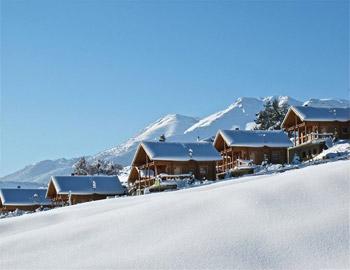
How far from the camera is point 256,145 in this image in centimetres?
4872

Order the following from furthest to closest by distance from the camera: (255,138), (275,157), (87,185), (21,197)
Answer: (21,197)
(87,185)
(275,157)
(255,138)

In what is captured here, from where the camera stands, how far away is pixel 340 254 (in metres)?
9.18

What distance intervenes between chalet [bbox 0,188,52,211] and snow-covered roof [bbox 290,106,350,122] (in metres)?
28.5

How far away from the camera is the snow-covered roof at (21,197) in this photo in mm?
58438

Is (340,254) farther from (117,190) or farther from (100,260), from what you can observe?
(117,190)

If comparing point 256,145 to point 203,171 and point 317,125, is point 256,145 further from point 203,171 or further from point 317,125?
point 317,125

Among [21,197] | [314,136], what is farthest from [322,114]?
[21,197]

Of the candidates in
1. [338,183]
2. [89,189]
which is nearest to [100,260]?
[338,183]

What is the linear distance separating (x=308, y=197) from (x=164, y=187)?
2813 cm

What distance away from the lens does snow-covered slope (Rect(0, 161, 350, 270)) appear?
9.27 m

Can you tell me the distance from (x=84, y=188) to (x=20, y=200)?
1035 cm

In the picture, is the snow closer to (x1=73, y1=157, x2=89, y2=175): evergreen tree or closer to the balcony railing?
the balcony railing

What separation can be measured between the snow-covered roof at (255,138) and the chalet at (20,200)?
72.4 feet

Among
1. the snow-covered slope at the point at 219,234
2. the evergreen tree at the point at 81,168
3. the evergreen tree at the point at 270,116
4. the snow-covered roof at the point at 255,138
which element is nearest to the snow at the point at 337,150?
the snow-covered roof at the point at 255,138
